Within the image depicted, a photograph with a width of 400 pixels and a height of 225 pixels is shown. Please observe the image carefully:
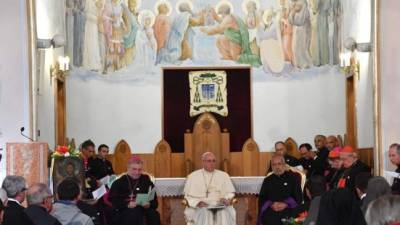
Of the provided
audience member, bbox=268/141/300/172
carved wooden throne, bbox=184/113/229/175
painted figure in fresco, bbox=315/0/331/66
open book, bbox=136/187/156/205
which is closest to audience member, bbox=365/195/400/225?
open book, bbox=136/187/156/205

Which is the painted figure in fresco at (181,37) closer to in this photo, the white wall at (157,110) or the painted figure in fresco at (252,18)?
the white wall at (157,110)

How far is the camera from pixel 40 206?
8.04 metres

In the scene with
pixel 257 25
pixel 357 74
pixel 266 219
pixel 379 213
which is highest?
pixel 257 25

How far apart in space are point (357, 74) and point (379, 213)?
43.6 ft

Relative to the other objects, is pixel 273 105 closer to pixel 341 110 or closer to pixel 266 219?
pixel 341 110

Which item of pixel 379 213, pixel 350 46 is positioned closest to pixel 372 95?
pixel 350 46

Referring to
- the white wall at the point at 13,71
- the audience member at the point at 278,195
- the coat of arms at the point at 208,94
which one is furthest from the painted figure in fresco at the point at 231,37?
the audience member at the point at 278,195

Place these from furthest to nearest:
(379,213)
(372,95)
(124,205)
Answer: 1. (372,95)
2. (124,205)
3. (379,213)

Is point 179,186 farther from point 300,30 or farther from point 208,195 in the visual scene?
point 300,30

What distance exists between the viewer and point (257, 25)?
20.5m

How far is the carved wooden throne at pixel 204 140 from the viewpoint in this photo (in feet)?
65.5

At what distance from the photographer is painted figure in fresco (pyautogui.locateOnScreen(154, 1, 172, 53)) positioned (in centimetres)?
2042

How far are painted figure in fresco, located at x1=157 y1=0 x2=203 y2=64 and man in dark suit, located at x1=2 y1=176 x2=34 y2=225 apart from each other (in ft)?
39.3

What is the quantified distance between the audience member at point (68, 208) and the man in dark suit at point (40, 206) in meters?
0.21
